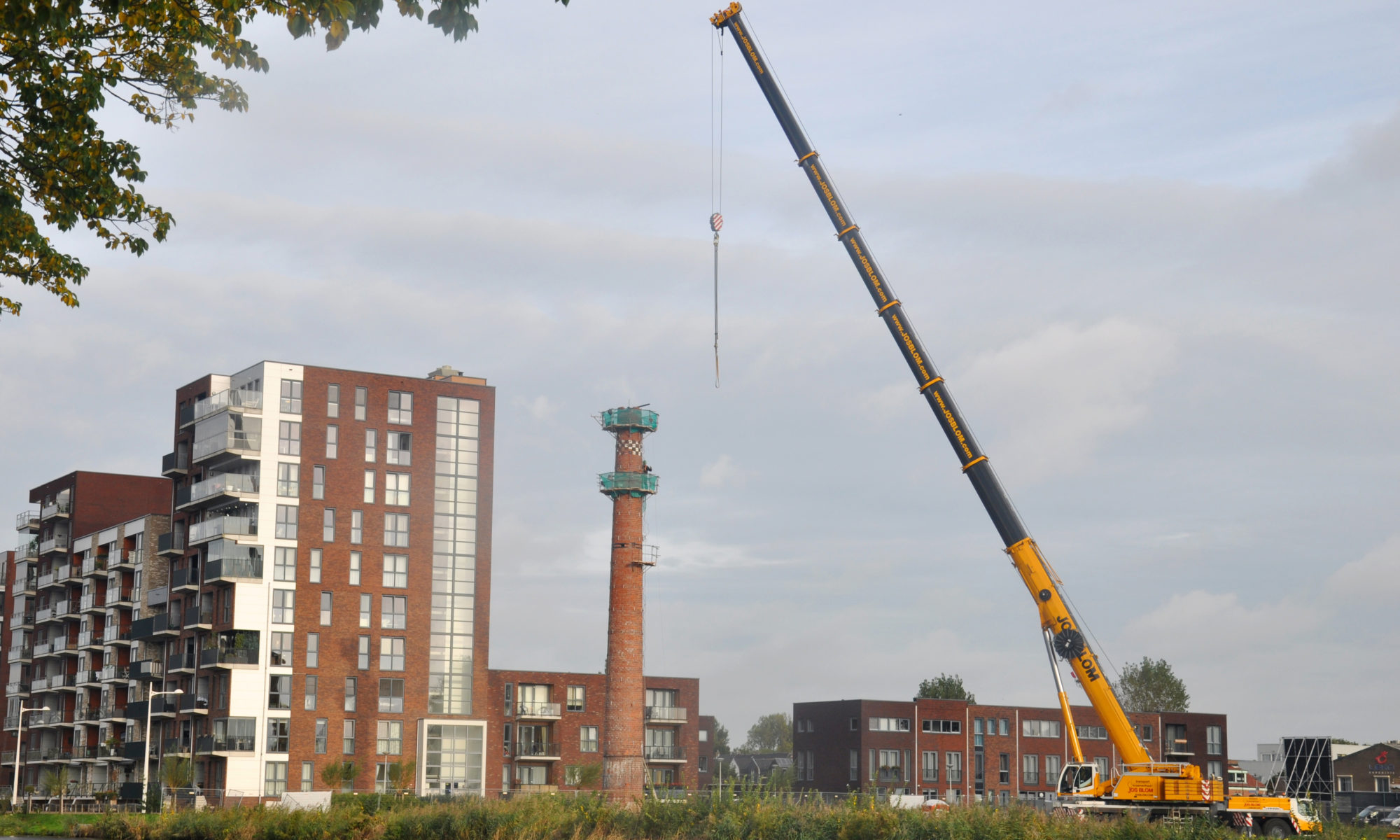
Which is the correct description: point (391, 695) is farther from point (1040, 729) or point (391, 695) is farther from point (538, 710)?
point (1040, 729)

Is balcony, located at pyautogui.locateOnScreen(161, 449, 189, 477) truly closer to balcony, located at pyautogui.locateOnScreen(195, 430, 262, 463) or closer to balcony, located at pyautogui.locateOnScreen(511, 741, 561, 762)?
balcony, located at pyautogui.locateOnScreen(195, 430, 262, 463)

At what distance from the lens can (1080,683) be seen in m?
45.1

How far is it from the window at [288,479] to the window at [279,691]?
442 inches

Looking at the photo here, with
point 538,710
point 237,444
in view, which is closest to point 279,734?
point 237,444

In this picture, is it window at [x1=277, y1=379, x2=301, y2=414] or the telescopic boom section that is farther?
window at [x1=277, y1=379, x2=301, y2=414]

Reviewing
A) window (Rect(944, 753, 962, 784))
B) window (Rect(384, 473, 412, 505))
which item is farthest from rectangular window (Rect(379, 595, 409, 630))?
window (Rect(944, 753, 962, 784))

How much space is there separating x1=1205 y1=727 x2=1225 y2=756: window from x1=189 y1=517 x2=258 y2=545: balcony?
8163 centimetres

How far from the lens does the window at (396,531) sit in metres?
89.4

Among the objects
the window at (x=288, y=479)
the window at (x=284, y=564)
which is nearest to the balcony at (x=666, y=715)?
the window at (x=284, y=564)

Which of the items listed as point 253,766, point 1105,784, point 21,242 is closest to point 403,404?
point 253,766

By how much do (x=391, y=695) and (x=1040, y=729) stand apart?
5566 centimetres

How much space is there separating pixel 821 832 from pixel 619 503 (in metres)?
52.1

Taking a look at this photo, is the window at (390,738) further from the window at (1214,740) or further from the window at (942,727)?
the window at (1214,740)

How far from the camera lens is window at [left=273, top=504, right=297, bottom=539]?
8662 cm
